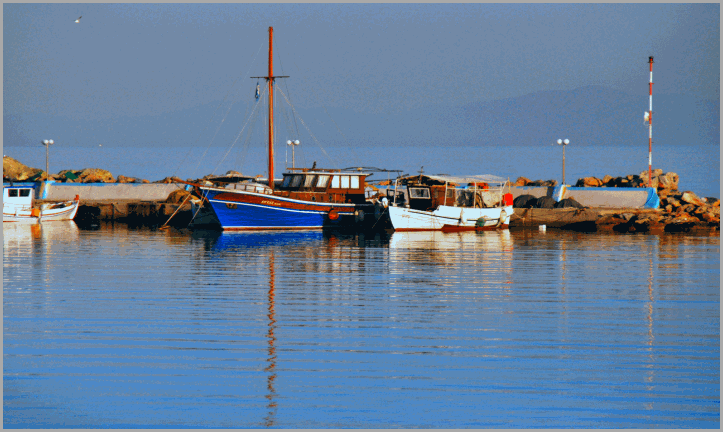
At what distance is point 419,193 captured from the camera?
123 ft

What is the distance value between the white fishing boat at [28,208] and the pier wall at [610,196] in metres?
26.6

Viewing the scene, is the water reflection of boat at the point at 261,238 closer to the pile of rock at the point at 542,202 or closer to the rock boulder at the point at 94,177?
the pile of rock at the point at 542,202

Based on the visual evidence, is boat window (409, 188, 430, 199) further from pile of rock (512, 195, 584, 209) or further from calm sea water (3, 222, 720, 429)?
calm sea water (3, 222, 720, 429)

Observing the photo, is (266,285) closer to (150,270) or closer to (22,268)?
(150,270)

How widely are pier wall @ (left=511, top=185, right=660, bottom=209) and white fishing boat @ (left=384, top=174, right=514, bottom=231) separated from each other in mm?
3656

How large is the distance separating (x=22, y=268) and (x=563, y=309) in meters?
14.9

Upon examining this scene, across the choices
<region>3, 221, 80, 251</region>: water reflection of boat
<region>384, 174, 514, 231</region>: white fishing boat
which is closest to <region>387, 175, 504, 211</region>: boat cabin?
<region>384, 174, 514, 231</region>: white fishing boat

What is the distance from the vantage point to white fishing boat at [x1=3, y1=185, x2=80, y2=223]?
3906 cm

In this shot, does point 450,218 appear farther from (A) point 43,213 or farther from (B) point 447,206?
(A) point 43,213

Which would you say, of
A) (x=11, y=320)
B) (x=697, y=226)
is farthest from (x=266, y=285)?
(x=697, y=226)

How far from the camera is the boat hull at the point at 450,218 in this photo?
115ft

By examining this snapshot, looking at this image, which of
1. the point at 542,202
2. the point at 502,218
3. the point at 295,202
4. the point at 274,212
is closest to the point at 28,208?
the point at 274,212

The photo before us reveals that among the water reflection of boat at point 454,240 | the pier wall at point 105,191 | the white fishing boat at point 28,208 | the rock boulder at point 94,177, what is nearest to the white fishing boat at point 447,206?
the water reflection of boat at point 454,240

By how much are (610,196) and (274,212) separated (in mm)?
18356
